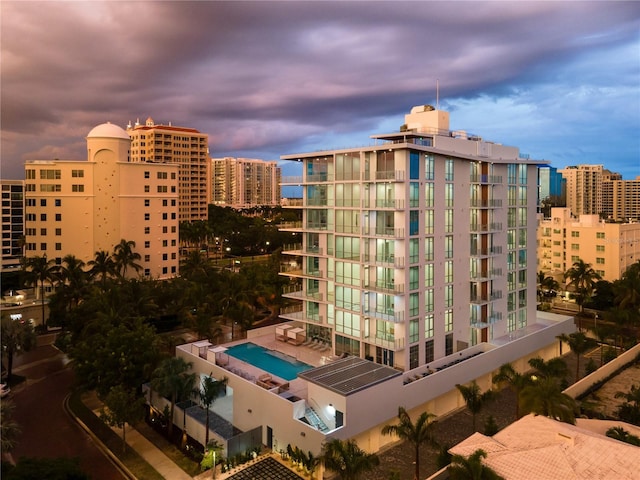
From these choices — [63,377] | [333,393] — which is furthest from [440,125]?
[63,377]

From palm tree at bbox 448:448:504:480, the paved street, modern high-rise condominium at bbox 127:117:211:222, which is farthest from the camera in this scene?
modern high-rise condominium at bbox 127:117:211:222

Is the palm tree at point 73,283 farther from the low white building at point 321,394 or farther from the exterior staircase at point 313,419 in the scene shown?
the exterior staircase at point 313,419

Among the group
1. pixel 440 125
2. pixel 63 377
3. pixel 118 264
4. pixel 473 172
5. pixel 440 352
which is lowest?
pixel 63 377

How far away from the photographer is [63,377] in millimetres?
38906

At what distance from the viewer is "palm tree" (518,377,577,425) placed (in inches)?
943

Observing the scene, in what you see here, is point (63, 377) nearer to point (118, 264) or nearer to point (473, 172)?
point (118, 264)

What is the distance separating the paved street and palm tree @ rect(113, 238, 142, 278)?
56.9 ft

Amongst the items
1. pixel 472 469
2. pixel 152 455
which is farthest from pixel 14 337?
pixel 472 469

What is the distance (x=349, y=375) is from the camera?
27.6 meters

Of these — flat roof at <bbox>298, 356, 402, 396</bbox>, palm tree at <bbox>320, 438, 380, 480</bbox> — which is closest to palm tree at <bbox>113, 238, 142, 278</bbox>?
flat roof at <bbox>298, 356, 402, 396</bbox>

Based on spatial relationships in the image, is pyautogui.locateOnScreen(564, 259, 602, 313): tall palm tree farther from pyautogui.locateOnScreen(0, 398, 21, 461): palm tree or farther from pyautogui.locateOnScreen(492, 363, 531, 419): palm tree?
pyautogui.locateOnScreen(0, 398, 21, 461): palm tree

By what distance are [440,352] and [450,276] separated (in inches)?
224

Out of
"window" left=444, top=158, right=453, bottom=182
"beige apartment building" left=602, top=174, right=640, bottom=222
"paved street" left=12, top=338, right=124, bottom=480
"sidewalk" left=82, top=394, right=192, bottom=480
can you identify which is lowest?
"sidewalk" left=82, top=394, right=192, bottom=480

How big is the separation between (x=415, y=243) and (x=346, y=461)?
16.1 metres
